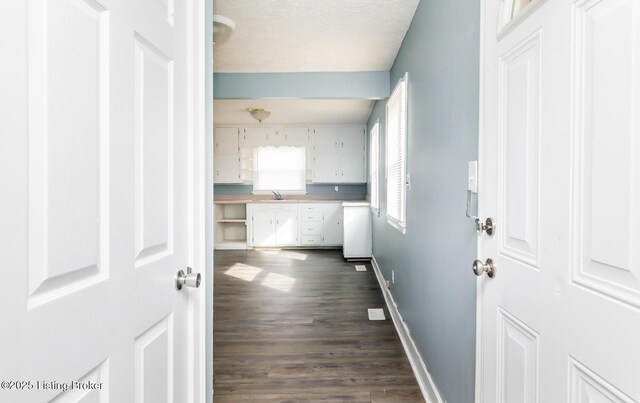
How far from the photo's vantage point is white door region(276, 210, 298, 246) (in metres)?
6.53

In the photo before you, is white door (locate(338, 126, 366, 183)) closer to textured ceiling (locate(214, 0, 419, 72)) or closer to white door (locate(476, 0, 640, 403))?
textured ceiling (locate(214, 0, 419, 72))

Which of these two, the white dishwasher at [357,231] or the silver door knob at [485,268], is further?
the white dishwasher at [357,231]

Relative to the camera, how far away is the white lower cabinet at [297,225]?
653 centimetres

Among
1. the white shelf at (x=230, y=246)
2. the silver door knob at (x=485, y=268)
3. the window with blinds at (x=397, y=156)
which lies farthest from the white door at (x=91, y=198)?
the white shelf at (x=230, y=246)

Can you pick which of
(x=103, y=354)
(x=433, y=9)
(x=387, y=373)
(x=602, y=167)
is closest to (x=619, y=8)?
(x=602, y=167)

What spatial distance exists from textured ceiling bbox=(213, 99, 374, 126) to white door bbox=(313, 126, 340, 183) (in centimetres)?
26

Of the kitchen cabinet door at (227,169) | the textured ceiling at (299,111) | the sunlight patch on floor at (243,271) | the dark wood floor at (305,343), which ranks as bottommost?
the dark wood floor at (305,343)

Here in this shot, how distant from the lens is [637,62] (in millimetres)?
579

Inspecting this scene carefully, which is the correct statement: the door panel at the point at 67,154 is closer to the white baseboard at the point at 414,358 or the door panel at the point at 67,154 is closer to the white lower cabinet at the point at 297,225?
the white baseboard at the point at 414,358

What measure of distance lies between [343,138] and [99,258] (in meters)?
6.32

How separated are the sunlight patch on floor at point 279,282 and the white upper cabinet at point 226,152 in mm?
2946

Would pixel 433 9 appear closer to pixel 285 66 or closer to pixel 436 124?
pixel 436 124

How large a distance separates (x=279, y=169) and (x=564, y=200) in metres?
6.47

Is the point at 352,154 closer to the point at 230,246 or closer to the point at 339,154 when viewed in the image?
the point at 339,154
